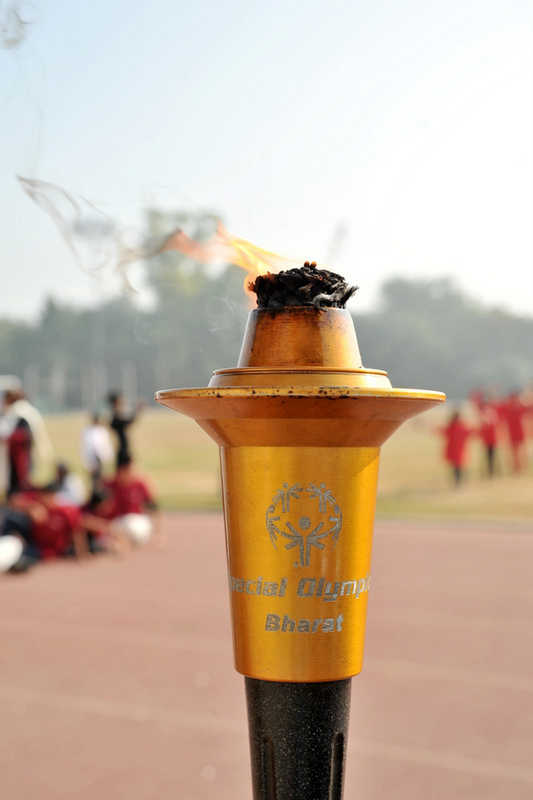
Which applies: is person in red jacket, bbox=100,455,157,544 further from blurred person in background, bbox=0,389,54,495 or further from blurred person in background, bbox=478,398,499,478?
blurred person in background, bbox=478,398,499,478

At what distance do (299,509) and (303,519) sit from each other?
0.07 feet

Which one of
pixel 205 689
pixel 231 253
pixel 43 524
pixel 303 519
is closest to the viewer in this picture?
pixel 303 519

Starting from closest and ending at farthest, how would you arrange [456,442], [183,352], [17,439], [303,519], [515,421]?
[303,519], [17,439], [456,442], [515,421], [183,352]

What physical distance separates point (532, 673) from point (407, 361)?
940 inches

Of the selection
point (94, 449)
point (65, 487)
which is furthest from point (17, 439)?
point (94, 449)

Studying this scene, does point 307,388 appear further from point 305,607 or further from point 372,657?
point 372,657

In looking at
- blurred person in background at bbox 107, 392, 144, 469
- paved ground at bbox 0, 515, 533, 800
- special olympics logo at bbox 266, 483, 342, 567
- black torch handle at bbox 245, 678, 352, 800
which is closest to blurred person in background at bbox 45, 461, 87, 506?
blurred person in background at bbox 107, 392, 144, 469

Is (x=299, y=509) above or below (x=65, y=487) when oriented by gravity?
above

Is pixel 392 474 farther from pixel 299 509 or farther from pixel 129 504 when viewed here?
pixel 299 509

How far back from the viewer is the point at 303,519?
1524 mm

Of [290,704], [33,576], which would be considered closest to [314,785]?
[290,704]

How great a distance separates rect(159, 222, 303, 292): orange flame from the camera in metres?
1.86

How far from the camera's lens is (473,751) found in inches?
140

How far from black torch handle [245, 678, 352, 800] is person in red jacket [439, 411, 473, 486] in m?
11.7
